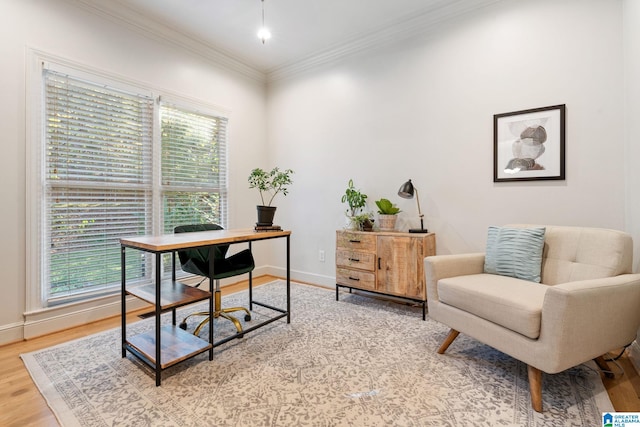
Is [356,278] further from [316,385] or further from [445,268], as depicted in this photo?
[316,385]

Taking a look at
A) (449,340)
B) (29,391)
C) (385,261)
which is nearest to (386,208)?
(385,261)

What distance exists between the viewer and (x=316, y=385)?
5.61 feet

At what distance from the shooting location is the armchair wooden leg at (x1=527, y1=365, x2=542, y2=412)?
1.50 metres

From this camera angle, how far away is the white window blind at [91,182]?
2465 mm

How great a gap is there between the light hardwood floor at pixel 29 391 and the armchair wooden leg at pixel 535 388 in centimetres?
39

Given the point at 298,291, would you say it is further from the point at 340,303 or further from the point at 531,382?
the point at 531,382

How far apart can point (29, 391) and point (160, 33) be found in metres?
3.17

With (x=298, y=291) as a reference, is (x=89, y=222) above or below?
above

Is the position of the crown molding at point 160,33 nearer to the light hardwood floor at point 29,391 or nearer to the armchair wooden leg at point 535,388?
the light hardwood floor at point 29,391

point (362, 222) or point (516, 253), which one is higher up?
point (362, 222)

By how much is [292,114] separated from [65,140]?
2450mm

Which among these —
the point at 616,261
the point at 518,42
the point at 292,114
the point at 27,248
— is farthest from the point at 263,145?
the point at 616,261

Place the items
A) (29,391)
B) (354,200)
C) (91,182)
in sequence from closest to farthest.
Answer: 1. (29,391)
2. (91,182)
3. (354,200)

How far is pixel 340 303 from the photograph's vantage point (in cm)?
314
